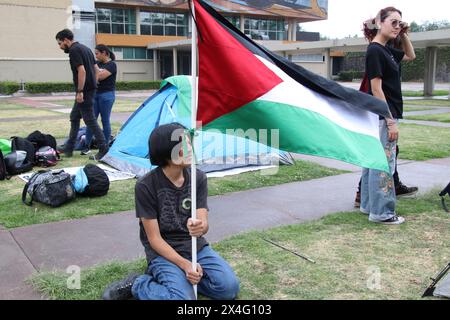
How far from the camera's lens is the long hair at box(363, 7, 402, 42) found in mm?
4246

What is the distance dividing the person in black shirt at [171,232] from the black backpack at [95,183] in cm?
244

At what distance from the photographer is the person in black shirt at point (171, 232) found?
2.82 meters

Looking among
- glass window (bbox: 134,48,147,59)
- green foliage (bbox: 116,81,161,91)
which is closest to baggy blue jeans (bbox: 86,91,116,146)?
green foliage (bbox: 116,81,161,91)

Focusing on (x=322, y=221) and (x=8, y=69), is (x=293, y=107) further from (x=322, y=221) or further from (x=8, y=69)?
(x=8, y=69)

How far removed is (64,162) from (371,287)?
5490 millimetres

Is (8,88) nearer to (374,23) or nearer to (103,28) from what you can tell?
(103,28)

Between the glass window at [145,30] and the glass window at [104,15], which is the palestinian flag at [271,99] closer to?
the glass window at [104,15]

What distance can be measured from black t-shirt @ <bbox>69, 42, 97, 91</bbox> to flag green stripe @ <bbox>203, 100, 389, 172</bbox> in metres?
5.08

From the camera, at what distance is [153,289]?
9.36 feet

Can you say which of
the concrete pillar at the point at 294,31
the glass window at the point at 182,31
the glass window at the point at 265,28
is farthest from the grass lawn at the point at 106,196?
the concrete pillar at the point at 294,31

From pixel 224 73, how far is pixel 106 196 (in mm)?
3150

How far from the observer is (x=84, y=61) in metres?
7.36

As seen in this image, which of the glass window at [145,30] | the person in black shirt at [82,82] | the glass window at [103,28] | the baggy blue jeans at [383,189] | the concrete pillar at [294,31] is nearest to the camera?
the baggy blue jeans at [383,189]

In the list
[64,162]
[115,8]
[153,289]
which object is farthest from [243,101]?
[115,8]
